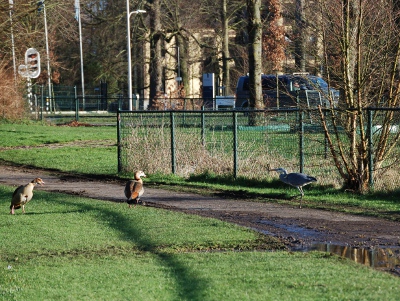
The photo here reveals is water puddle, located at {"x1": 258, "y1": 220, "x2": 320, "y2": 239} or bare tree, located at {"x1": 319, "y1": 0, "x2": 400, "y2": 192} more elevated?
bare tree, located at {"x1": 319, "y1": 0, "x2": 400, "y2": 192}

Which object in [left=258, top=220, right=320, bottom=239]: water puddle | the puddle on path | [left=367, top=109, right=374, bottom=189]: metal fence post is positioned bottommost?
[left=258, top=220, right=320, bottom=239]: water puddle

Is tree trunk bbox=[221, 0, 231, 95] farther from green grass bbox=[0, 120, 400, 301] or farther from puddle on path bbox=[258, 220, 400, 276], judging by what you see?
puddle on path bbox=[258, 220, 400, 276]

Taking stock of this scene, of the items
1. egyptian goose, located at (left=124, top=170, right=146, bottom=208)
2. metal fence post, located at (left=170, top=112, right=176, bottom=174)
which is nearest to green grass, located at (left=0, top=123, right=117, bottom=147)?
metal fence post, located at (left=170, top=112, right=176, bottom=174)

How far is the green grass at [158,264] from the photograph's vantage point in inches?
314

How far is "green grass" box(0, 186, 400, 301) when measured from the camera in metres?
7.97

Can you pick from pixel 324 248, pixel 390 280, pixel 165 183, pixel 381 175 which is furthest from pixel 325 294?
pixel 165 183

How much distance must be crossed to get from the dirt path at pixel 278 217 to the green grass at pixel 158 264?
72cm

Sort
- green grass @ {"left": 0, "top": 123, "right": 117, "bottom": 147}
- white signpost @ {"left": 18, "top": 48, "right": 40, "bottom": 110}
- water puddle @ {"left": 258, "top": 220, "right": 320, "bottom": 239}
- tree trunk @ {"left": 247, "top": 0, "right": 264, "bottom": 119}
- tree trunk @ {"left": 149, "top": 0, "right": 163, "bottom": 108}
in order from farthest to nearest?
tree trunk @ {"left": 149, "top": 0, "right": 163, "bottom": 108} → white signpost @ {"left": 18, "top": 48, "right": 40, "bottom": 110} → green grass @ {"left": 0, "top": 123, "right": 117, "bottom": 147} → tree trunk @ {"left": 247, "top": 0, "right": 264, "bottom": 119} → water puddle @ {"left": 258, "top": 220, "right": 320, "bottom": 239}

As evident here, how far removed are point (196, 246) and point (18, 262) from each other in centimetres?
247

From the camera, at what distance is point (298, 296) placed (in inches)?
302

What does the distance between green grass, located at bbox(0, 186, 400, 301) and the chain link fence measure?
4631 mm

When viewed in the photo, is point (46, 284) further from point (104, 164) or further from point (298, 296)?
point (104, 164)

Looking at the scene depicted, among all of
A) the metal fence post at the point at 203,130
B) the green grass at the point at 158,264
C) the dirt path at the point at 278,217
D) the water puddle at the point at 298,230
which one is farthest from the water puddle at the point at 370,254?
the metal fence post at the point at 203,130

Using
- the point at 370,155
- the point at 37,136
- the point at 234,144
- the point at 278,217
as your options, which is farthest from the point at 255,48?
the point at 278,217
